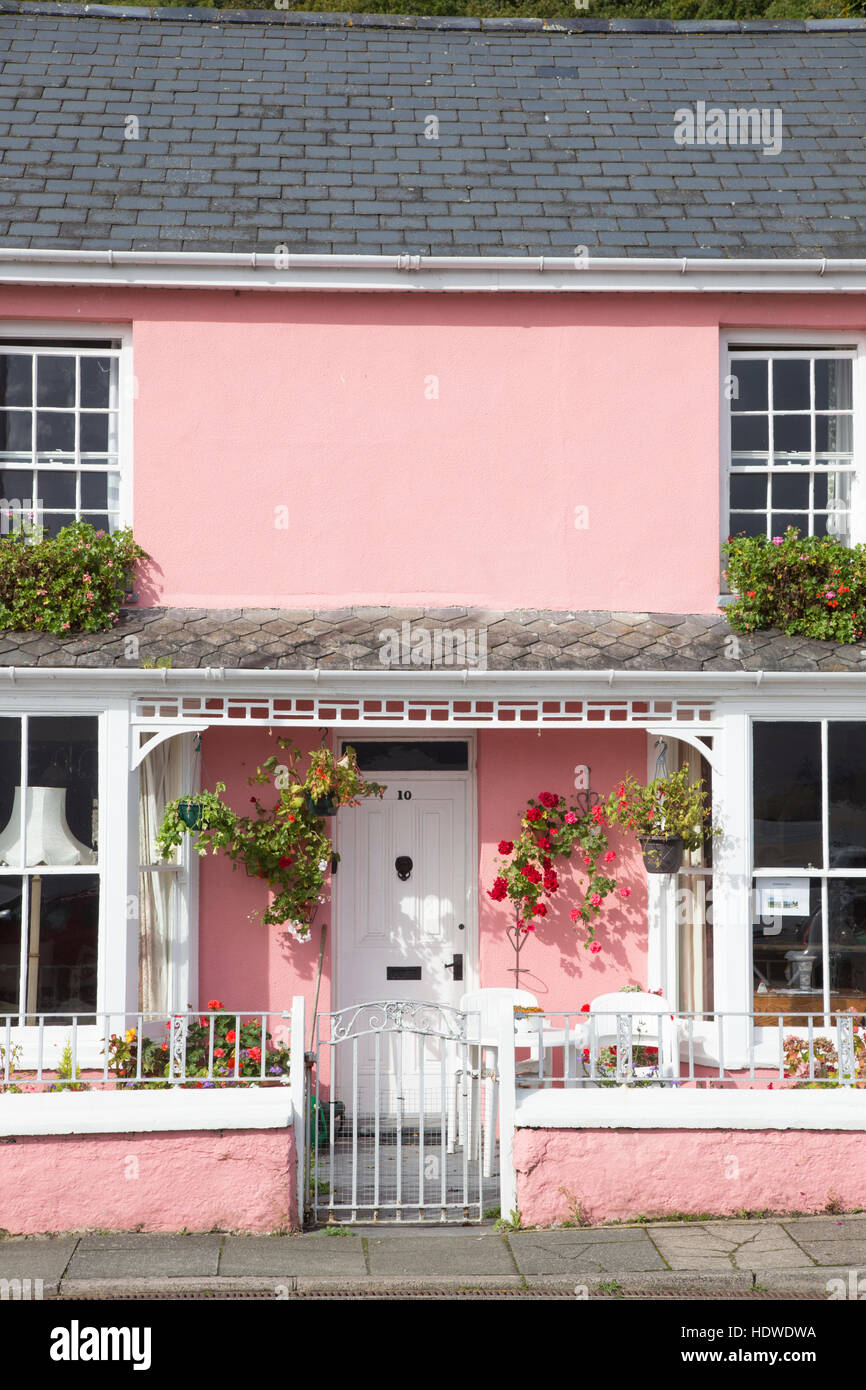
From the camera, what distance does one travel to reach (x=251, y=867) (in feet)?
28.7

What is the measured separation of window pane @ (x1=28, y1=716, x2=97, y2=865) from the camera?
8211 millimetres

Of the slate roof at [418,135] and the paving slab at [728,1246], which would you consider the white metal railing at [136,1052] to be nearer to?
the paving slab at [728,1246]

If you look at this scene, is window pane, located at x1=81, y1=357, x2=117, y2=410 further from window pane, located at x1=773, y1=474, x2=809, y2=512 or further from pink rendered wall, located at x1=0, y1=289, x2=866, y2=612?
window pane, located at x1=773, y1=474, x2=809, y2=512

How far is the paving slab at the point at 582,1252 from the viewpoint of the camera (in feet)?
20.6

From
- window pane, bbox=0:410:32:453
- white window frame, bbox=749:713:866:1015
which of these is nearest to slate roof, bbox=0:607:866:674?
white window frame, bbox=749:713:866:1015

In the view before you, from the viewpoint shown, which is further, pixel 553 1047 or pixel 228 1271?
pixel 553 1047

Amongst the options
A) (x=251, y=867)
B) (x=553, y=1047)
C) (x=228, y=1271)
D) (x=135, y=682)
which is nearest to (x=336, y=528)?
(x=135, y=682)

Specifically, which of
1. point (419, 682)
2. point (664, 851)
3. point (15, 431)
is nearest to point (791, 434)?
point (664, 851)

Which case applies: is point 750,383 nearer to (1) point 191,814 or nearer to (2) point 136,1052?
(1) point 191,814

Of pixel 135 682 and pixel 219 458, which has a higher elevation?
pixel 219 458

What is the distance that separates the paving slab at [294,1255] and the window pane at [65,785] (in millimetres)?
2688

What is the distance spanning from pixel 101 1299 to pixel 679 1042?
409cm

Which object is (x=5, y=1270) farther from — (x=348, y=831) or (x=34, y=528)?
(x=34, y=528)

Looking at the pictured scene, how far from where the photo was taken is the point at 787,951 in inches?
331
